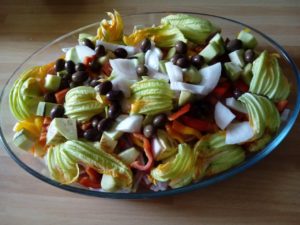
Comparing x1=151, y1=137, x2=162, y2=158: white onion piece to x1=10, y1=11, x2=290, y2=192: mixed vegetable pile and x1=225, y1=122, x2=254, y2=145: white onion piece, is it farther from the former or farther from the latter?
x1=225, y1=122, x2=254, y2=145: white onion piece

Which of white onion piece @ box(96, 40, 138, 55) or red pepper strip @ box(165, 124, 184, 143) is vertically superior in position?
white onion piece @ box(96, 40, 138, 55)

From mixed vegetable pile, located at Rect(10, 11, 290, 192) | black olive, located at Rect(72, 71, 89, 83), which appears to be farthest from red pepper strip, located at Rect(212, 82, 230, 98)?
black olive, located at Rect(72, 71, 89, 83)

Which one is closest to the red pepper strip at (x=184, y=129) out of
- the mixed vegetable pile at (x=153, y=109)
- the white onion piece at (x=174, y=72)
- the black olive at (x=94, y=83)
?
the mixed vegetable pile at (x=153, y=109)

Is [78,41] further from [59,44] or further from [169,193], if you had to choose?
[169,193]

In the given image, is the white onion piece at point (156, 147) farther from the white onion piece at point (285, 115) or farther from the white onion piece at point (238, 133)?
the white onion piece at point (285, 115)

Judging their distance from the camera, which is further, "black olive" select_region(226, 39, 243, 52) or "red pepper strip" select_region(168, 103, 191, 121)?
"black olive" select_region(226, 39, 243, 52)

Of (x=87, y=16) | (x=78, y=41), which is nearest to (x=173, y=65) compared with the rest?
(x=78, y=41)
